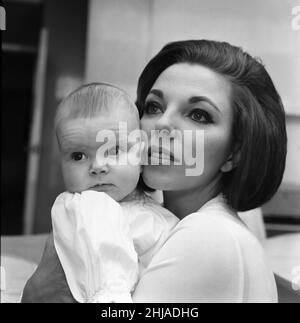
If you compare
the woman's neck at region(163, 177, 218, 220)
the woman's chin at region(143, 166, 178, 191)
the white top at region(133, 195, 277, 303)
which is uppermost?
the woman's chin at region(143, 166, 178, 191)

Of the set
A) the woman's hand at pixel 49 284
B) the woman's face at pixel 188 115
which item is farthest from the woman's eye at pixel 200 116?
the woman's hand at pixel 49 284

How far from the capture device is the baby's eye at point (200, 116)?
1.74 ft

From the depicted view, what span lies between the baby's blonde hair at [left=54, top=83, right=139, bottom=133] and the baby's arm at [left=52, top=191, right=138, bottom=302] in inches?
3.7

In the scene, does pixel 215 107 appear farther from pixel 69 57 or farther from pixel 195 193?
pixel 69 57

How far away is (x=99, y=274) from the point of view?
0.48m

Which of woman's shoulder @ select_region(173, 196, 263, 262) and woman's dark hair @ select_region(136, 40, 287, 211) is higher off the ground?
woman's dark hair @ select_region(136, 40, 287, 211)

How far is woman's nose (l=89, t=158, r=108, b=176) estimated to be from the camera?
0.51 metres

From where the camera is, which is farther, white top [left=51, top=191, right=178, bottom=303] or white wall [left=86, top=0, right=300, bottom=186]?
white wall [left=86, top=0, right=300, bottom=186]

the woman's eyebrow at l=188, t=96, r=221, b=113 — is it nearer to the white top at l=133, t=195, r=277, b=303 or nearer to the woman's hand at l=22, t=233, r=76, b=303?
the white top at l=133, t=195, r=277, b=303

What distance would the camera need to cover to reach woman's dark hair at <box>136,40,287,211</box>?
0.54 metres

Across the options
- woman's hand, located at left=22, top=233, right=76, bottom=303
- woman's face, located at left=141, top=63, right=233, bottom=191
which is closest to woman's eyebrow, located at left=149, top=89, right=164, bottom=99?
woman's face, located at left=141, top=63, right=233, bottom=191

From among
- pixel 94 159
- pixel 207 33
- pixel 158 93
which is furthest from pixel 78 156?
pixel 207 33

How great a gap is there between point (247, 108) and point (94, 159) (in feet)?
0.64
